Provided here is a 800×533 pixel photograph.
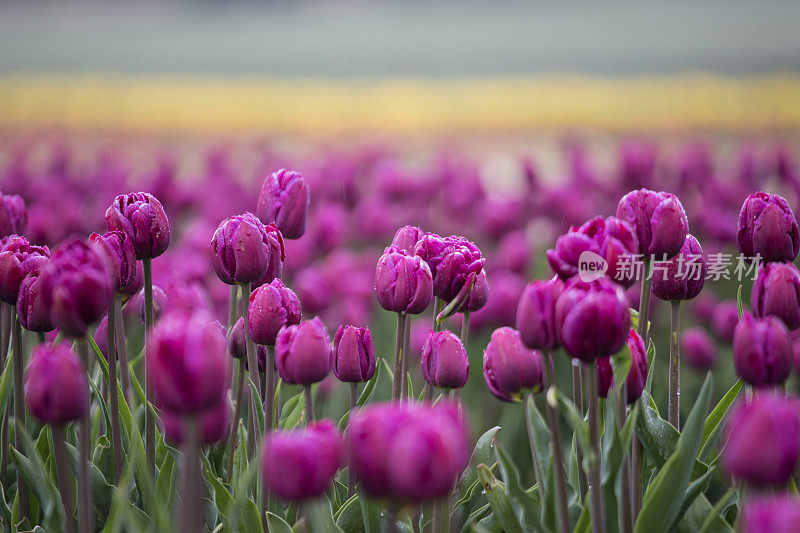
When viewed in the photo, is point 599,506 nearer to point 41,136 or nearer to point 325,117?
point 41,136

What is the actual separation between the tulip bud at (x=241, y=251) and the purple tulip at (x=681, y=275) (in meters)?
0.37

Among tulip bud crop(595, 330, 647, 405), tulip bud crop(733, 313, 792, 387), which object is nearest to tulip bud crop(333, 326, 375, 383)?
tulip bud crop(595, 330, 647, 405)

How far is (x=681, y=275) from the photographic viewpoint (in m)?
0.77

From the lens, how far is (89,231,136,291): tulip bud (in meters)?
0.74

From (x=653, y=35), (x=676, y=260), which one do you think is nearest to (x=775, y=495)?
(x=676, y=260)

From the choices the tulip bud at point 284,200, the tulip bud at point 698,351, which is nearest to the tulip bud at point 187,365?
the tulip bud at point 284,200

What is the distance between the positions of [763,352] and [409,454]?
33 cm

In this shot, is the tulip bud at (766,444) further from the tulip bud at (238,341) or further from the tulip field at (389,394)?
the tulip bud at (238,341)

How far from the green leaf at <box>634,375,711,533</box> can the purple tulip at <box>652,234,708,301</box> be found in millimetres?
145

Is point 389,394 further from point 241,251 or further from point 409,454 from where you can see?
point 409,454

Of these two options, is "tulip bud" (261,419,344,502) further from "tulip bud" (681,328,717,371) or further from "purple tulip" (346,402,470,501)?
"tulip bud" (681,328,717,371)

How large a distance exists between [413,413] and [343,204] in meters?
1.86

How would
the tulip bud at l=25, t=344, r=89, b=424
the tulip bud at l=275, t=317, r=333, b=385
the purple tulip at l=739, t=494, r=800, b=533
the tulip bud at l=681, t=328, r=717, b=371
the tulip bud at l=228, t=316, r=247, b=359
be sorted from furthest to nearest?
the tulip bud at l=681, t=328, r=717, b=371 → the tulip bud at l=228, t=316, r=247, b=359 → the tulip bud at l=275, t=317, r=333, b=385 → the tulip bud at l=25, t=344, r=89, b=424 → the purple tulip at l=739, t=494, r=800, b=533

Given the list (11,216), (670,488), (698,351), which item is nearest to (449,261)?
(670,488)
